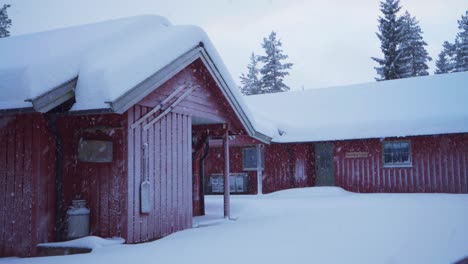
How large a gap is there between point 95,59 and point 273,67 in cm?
4041

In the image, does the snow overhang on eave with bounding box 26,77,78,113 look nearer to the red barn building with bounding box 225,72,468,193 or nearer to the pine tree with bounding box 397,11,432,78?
the red barn building with bounding box 225,72,468,193

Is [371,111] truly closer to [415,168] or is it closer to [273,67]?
[415,168]

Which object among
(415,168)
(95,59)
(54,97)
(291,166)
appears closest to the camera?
(54,97)

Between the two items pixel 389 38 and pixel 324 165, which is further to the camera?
pixel 389 38

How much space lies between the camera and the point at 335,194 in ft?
62.8

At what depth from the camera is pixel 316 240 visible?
7957 mm

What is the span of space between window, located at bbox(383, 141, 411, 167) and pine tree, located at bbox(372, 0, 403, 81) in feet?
66.4

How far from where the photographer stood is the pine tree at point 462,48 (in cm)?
4034

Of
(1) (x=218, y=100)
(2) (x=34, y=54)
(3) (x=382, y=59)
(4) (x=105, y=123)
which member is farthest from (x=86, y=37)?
(3) (x=382, y=59)

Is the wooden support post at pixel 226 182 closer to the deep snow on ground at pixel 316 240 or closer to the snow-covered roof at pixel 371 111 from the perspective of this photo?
the deep snow on ground at pixel 316 240

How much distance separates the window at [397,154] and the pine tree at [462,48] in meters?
24.2

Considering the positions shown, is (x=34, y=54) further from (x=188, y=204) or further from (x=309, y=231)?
(x=309, y=231)

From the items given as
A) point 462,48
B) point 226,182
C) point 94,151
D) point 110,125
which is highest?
point 462,48

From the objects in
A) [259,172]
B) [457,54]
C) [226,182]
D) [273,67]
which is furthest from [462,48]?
[226,182]
